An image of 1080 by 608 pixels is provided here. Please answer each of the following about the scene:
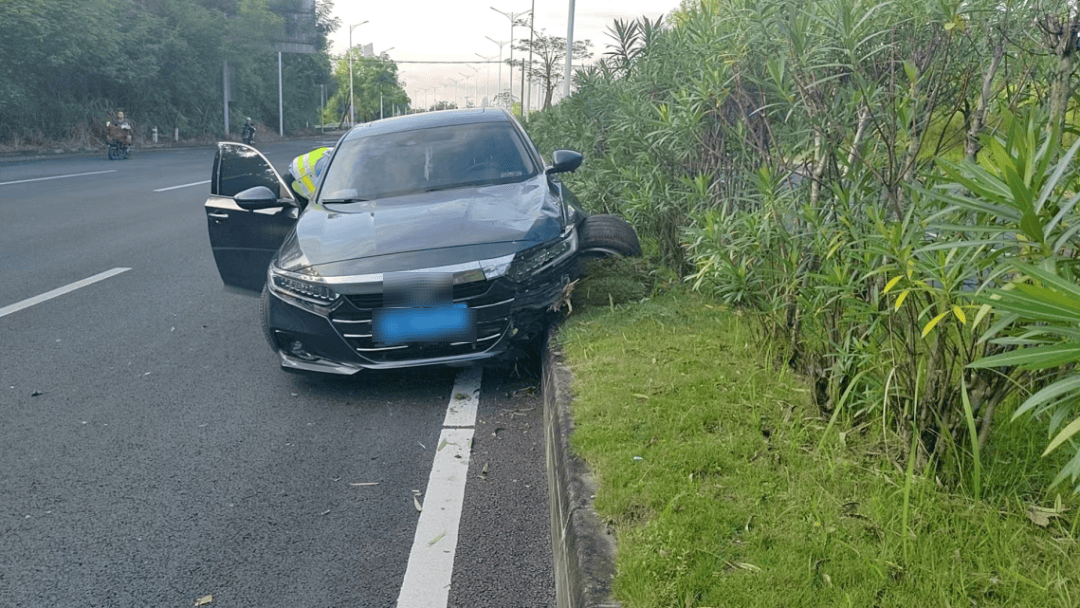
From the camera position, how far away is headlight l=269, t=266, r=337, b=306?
4891mm

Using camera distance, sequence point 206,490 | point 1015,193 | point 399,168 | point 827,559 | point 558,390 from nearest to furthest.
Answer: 1. point 1015,193
2. point 827,559
3. point 206,490
4. point 558,390
5. point 399,168

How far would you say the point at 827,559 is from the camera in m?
2.69

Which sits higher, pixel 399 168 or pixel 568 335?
pixel 399 168

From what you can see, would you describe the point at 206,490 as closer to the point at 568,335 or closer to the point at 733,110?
the point at 568,335

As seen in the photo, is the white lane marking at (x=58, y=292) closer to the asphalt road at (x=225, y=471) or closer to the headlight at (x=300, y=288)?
the asphalt road at (x=225, y=471)

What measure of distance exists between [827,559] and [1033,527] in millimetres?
689

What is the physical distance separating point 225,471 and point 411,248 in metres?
1.56

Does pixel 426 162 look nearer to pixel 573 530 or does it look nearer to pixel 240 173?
pixel 240 173

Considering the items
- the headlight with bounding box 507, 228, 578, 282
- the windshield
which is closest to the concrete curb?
the headlight with bounding box 507, 228, 578, 282

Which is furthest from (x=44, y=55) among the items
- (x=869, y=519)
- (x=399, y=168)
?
(x=869, y=519)

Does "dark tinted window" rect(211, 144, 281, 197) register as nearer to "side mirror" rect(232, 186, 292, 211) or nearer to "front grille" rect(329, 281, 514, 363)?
"side mirror" rect(232, 186, 292, 211)

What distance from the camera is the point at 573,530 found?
296 centimetres

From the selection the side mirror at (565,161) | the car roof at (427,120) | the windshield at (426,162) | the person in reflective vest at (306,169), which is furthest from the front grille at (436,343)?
the person in reflective vest at (306,169)

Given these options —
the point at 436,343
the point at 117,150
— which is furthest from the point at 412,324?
the point at 117,150
